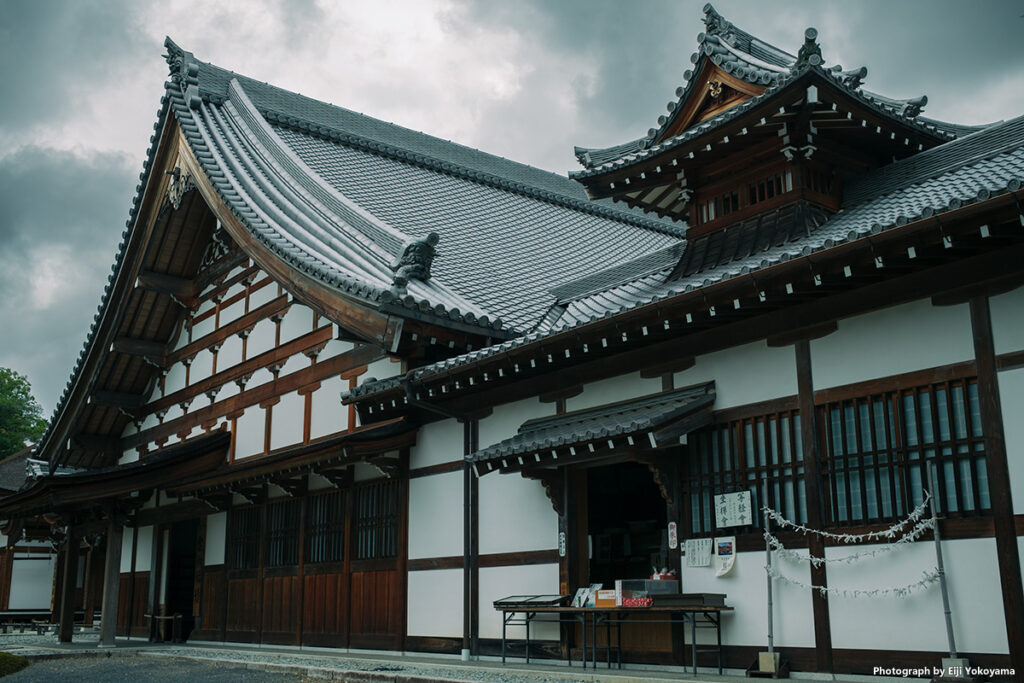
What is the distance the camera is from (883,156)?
11.1 meters

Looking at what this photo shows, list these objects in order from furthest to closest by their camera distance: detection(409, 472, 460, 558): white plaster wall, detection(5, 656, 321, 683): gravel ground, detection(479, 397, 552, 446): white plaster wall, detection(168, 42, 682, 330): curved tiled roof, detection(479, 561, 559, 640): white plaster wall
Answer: detection(168, 42, 682, 330): curved tiled roof
detection(409, 472, 460, 558): white plaster wall
detection(479, 397, 552, 446): white plaster wall
detection(5, 656, 321, 683): gravel ground
detection(479, 561, 559, 640): white plaster wall

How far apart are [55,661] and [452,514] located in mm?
6524

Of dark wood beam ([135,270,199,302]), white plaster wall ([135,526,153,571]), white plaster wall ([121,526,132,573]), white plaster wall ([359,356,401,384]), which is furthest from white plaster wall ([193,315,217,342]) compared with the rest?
white plaster wall ([359,356,401,384])

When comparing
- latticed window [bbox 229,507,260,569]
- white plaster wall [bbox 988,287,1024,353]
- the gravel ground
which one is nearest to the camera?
white plaster wall [bbox 988,287,1024,353]

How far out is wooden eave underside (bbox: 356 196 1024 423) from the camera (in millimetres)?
6884

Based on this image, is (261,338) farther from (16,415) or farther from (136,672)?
(16,415)

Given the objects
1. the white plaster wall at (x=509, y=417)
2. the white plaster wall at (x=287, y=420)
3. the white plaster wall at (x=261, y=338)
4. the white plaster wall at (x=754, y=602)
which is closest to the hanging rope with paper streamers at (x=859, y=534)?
the white plaster wall at (x=754, y=602)

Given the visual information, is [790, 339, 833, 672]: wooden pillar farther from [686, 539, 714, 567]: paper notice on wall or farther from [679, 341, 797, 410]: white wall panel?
[686, 539, 714, 567]: paper notice on wall

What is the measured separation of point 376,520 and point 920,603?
7.44 metres

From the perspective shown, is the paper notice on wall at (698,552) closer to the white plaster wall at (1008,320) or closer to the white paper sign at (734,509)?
the white paper sign at (734,509)

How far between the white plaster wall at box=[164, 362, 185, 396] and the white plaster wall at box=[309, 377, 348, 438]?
17.3 ft

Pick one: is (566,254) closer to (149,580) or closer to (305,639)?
(305,639)

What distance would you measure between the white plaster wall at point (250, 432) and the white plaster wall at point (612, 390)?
643cm

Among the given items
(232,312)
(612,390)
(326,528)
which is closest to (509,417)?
(612,390)
